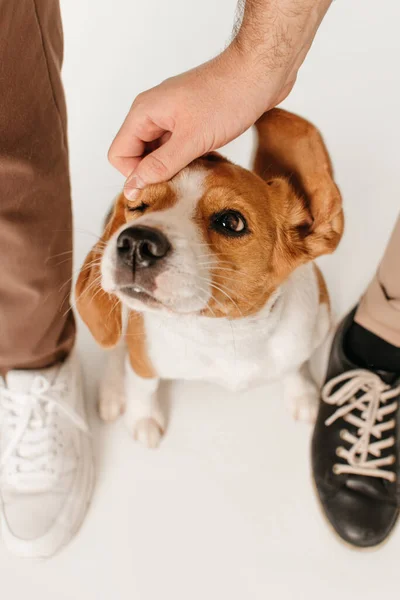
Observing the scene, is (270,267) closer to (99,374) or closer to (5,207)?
(5,207)

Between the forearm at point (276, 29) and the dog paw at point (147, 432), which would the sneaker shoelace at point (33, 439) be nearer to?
the dog paw at point (147, 432)

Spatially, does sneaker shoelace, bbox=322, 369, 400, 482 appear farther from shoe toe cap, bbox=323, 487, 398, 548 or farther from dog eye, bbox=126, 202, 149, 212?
dog eye, bbox=126, 202, 149, 212

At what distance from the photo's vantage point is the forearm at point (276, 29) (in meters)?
1.04

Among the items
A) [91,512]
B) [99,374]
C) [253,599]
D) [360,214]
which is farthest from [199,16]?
[253,599]

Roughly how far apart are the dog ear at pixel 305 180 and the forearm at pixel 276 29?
0.12 meters

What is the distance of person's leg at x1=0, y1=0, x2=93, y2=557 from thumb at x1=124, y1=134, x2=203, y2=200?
18cm

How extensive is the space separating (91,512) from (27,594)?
216mm

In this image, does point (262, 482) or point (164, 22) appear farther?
point (164, 22)

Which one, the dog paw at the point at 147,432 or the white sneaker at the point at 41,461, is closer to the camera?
the white sneaker at the point at 41,461

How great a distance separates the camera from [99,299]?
4.38 feet

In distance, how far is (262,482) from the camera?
1.55 m

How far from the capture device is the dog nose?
1.02 metres

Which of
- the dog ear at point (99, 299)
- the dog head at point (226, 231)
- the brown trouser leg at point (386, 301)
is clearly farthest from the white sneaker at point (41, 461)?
the brown trouser leg at point (386, 301)

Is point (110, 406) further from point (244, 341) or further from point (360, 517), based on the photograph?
point (360, 517)
